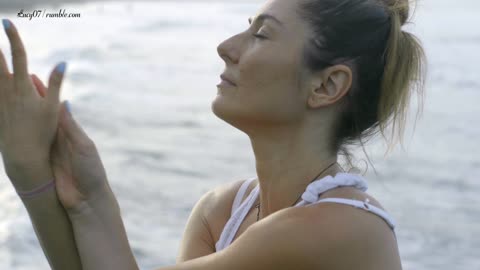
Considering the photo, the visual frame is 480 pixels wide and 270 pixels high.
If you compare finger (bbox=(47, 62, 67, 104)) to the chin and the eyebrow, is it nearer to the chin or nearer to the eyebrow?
the chin

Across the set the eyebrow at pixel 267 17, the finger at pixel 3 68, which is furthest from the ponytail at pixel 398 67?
the finger at pixel 3 68

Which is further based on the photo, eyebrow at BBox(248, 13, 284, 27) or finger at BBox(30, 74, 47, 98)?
eyebrow at BBox(248, 13, 284, 27)

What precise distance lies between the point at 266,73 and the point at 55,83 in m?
0.62

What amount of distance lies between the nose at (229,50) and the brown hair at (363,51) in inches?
8.1

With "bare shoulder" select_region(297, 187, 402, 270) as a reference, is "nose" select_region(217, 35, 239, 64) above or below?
above

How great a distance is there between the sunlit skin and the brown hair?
0.11ft

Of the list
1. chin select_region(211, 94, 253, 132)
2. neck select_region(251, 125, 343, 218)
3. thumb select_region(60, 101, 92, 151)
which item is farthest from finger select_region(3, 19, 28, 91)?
neck select_region(251, 125, 343, 218)

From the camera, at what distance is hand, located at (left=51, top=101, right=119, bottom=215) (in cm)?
271

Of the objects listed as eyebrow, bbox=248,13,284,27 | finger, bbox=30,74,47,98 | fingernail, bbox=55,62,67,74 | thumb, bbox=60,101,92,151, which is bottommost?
thumb, bbox=60,101,92,151

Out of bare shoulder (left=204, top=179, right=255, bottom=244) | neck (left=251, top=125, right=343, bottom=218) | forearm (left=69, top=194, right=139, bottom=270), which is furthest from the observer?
bare shoulder (left=204, top=179, right=255, bottom=244)

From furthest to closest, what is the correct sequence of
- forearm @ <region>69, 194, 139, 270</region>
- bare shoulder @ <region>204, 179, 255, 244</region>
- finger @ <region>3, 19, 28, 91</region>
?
1. bare shoulder @ <region>204, 179, 255, 244</region>
2. forearm @ <region>69, 194, 139, 270</region>
3. finger @ <region>3, 19, 28, 91</region>

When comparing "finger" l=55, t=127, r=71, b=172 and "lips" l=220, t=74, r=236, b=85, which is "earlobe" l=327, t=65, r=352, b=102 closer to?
"lips" l=220, t=74, r=236, b=85

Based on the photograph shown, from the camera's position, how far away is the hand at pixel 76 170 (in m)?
2.71

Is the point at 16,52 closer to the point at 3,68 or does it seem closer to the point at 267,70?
the point at 3,68
